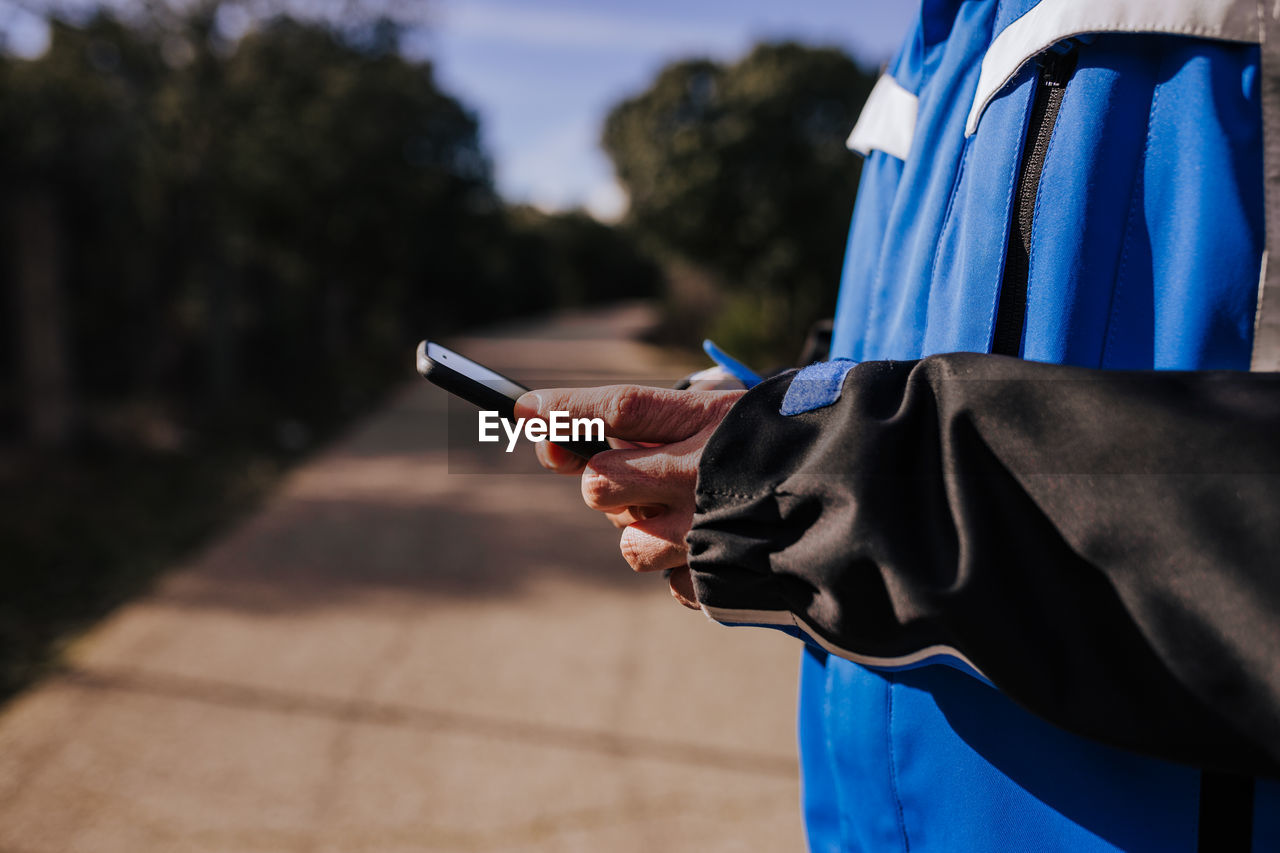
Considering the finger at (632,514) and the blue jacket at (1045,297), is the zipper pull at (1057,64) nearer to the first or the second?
the blue jacket at (1045,297)

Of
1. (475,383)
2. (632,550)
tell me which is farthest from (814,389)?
(475,383)

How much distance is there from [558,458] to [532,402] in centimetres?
9

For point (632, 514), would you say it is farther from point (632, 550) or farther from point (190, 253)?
point (190, 253)

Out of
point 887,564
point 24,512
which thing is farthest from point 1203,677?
point 24,512

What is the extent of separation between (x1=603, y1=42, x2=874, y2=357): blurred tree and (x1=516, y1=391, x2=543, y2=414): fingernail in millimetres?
11098

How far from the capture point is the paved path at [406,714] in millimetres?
2705

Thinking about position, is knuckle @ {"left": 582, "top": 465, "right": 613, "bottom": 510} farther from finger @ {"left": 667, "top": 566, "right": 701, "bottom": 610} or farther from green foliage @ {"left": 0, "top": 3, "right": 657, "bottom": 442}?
green foliage @ {"left": 0, "top": 3, "right": 657, "bottom": 442}

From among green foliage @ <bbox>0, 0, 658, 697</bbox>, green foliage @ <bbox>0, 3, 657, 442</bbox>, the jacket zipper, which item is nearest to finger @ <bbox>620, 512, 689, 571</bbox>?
the jacket zipper

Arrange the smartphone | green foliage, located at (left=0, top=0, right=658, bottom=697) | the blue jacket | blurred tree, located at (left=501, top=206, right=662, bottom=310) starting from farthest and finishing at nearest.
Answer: blurred tree, located at (left=501, top=206, right=662, bottom=310), green foliage, located at (left=0, top=0, right=658, bottom=697), the smartphone, the blue jacket

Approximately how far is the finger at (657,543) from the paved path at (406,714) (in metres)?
0.42

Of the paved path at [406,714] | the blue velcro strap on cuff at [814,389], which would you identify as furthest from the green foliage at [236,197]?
the blue velcro strap on cuff at [814,389]

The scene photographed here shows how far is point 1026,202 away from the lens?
31.7 inches

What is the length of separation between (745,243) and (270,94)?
19.9ft

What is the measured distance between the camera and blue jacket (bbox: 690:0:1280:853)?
2.31 feet
